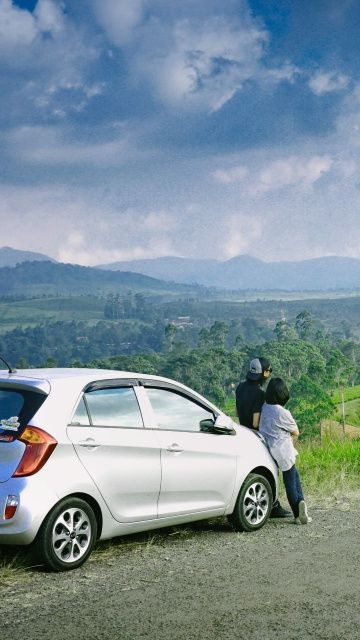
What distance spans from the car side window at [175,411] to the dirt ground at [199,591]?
1.11 m

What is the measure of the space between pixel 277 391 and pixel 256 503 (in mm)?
1230

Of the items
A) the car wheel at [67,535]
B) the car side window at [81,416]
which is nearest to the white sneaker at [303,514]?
the car wheel at [67,535]

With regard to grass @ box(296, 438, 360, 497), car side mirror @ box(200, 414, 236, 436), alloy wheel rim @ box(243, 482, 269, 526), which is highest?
car side mirror @ box(200, 414, 236, 436)

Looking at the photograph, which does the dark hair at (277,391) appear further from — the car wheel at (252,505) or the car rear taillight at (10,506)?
the car rear taillight at (10,506)

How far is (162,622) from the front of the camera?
18.3 feet

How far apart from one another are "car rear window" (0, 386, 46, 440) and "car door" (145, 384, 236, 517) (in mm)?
1330

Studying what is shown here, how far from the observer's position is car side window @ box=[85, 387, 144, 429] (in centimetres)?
718

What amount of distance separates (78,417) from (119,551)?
1.42 metres

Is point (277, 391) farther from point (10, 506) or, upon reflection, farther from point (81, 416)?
point (10, 506)

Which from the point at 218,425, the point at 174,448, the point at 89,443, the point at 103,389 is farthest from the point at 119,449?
the point at 218,425

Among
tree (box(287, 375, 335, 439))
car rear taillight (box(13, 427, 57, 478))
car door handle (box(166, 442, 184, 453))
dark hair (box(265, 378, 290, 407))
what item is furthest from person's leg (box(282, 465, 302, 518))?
tree (box(287, 375, 335, 439))

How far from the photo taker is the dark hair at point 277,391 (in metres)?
9.09

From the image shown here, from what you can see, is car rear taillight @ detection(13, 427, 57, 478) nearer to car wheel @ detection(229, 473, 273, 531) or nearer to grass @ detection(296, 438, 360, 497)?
car wheel @ detection(229, 473, 273, 531)

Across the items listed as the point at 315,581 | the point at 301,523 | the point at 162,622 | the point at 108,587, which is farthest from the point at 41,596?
the point at 301,523
